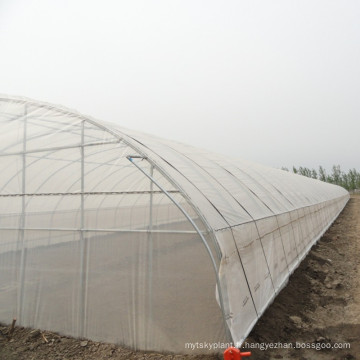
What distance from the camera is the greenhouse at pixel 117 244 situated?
16.4ft

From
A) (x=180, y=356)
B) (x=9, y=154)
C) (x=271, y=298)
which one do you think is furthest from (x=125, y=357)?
(x=9, y=154)

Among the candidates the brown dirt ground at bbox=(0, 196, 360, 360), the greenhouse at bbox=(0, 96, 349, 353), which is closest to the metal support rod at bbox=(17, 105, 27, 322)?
the greenhouse at bbox=(0, 96, 349, 353)

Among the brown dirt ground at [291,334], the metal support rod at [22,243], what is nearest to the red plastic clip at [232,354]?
the brown dirt ground at [291,334]

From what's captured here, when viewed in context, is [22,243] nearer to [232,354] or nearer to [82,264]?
[82,264]

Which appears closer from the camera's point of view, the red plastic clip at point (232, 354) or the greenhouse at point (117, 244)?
the red plastic clip at point (232, 354)

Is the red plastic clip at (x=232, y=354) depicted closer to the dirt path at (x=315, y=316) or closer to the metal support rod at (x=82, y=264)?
the dirt path at (x=315, y=316)

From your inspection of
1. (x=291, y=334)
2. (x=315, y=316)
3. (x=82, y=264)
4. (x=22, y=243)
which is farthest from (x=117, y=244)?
(x=315, y=316)

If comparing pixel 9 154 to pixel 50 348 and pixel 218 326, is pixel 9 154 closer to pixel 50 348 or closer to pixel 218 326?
pixel 50 348

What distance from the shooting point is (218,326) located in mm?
4910

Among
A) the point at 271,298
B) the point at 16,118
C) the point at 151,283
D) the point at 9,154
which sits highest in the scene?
the point at 16,118

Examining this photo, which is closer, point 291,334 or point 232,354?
point 232,354

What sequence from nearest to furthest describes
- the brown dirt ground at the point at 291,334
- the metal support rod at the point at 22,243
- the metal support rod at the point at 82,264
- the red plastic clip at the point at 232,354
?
the red plastic clip at the point at 232,354
the brown dirt ground at the point at 291,334
the metal support rod at the point at 82,264
the metal support rod at the point at 22,243

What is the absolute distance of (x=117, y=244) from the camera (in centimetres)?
571

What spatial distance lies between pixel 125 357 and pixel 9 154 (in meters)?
4.85
